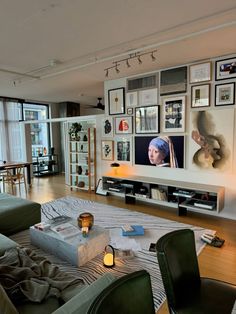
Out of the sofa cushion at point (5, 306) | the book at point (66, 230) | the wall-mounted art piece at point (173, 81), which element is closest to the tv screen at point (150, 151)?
the wall-mounted art piece at point (173, 81)

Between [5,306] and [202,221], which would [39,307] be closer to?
[5,306]

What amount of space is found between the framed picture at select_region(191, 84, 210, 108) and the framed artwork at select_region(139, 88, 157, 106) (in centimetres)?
75

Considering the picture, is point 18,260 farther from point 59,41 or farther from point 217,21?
point 217,21

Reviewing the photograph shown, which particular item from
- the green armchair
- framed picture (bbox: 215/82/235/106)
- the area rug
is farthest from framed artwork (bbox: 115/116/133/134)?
the green armchair

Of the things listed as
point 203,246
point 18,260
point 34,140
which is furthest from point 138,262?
point 34,140

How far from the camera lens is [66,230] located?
9.04 feet

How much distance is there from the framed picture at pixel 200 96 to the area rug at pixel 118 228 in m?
2.08

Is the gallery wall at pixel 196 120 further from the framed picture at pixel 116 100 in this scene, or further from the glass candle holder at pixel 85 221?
the glass candle holder at pixel 85 221

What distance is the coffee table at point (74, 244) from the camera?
2.47 metres

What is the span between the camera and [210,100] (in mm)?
3785

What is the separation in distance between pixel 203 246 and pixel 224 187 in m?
1.31

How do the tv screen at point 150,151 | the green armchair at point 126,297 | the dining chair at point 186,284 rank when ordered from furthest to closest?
1. the tv screen at point 150,151
2. the dining chair at point 186,284
3. the green armchair at point 126,297

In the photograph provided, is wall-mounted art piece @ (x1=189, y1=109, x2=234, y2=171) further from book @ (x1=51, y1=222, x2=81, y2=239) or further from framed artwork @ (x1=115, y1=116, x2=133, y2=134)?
Answer: book @ (x1=51, y1=222, x2=81, y2=239)

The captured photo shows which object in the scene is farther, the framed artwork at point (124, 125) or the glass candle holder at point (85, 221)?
the framed artwork at point (124, 125)
